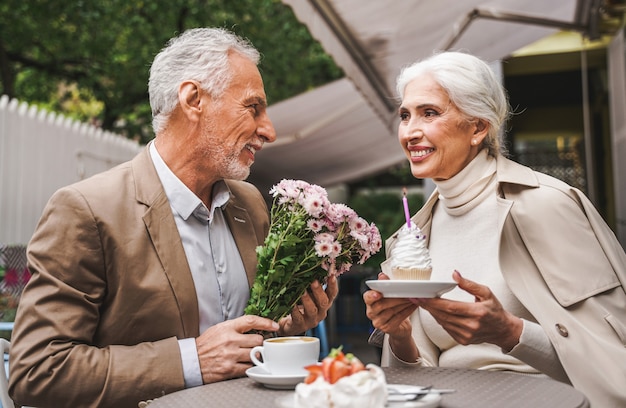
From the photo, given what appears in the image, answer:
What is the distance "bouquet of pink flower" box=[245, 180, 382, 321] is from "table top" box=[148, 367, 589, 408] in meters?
0.29

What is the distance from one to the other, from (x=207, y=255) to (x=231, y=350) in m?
0.51

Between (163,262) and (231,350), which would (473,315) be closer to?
(231,350)

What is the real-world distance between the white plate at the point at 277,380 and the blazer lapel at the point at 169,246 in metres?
0.49

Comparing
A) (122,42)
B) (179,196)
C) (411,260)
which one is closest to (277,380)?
(411,260)

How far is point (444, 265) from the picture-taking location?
8.63 feet

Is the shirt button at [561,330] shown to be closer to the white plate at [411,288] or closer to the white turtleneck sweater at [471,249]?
the white turtleneck sweater at [471,249]

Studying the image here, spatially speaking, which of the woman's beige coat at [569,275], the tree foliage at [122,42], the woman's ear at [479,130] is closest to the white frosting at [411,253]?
the woman's beige coat at [569,275]

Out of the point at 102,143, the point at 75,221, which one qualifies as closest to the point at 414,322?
the point at 75,221

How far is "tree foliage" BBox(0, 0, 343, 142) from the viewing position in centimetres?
1392

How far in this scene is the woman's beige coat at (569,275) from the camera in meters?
2.16

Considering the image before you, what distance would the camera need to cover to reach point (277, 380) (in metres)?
1.81

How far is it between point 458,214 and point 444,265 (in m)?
0.21

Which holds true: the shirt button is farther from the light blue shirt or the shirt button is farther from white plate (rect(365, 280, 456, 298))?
the light blue shirt

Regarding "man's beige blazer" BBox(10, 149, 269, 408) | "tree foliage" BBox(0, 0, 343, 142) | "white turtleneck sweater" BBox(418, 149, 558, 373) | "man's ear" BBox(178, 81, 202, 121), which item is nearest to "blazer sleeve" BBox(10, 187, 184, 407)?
"man's beige blazer" BBox(10, 149, 269, 408)
